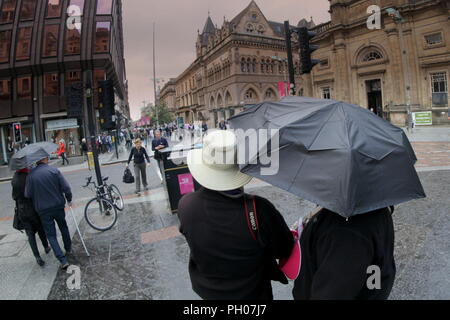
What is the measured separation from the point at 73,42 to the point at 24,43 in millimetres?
4855

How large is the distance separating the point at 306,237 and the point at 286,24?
28.1 feet

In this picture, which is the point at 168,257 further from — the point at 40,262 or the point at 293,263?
the point at 293,263

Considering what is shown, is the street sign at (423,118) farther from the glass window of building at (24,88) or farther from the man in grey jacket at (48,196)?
the glass window of building at (24,88)

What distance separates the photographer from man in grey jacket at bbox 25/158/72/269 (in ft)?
15.2

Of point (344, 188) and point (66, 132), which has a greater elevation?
point (66, 132)

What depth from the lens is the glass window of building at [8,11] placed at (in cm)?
3012

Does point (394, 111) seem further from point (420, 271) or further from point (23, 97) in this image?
point (23, 97)

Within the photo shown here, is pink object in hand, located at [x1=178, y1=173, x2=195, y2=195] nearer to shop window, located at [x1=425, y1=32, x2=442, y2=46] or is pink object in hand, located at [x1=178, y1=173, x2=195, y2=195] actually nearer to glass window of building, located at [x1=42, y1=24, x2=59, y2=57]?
shop window, located at [x1=425, y1=32, x2=442, y2=46]

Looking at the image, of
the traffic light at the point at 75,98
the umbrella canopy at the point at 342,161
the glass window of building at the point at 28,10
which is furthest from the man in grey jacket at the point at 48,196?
the glass window of building at the point at 28,10

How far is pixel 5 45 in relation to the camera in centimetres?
2983

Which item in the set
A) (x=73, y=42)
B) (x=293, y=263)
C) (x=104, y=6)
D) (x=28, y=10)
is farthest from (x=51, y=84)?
(x=293, y=263)

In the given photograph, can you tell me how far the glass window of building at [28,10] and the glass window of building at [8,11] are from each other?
3.08 ft

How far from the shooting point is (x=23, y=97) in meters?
29.7
